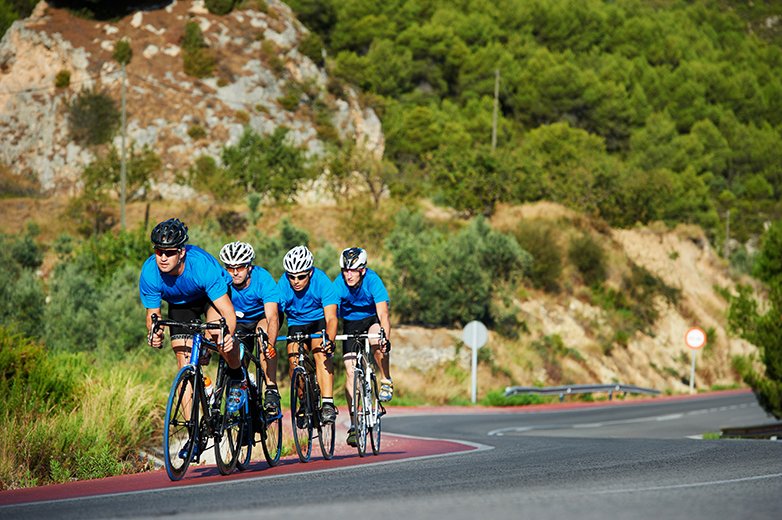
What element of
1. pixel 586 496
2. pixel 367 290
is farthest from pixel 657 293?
pixel 586 496

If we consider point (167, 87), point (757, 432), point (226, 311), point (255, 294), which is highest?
point (167, 87)

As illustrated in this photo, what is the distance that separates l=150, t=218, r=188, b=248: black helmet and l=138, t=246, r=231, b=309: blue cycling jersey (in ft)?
1.00

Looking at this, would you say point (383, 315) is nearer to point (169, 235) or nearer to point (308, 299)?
point (308, 299)

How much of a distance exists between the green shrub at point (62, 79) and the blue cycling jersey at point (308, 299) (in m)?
62.5

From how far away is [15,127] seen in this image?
69.2 meters

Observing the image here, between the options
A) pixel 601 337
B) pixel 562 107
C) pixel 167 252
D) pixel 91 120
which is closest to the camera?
pixel 167 252

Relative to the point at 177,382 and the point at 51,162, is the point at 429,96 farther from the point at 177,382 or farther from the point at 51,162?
the point at 177,382

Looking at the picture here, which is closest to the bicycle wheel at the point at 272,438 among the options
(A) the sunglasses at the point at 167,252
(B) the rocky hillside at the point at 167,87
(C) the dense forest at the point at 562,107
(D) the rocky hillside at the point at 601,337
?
(A) the sunglasses at the point at 167,252

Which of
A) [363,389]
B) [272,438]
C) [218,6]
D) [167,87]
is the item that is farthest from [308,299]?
[218,6]

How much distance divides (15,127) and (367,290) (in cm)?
6187

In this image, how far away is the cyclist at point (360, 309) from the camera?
12094 mm

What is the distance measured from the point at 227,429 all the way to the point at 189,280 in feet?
4.58

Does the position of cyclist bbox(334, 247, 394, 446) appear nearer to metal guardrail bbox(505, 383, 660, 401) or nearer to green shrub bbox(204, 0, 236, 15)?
metal guardrail bbox(505, 383, 660, 401)

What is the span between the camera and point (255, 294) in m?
11.3
